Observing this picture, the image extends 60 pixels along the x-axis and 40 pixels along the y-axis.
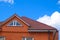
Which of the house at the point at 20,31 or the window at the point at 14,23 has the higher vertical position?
the window at the point at 14,23

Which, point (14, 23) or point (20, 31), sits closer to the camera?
point (20, 31)

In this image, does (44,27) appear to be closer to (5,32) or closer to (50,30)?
(50,30)

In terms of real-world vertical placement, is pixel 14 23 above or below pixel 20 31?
above

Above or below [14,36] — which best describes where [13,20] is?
above

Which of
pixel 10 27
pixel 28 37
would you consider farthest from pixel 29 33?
pixel 10 27

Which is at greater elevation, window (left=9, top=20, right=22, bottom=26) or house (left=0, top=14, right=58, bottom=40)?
window (left=9, top=20, right=22, bottom=26)

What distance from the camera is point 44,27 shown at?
34344mm

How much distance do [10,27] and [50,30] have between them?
5375mm

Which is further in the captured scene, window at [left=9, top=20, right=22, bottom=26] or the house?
window at [left=9, top=20, right=22, bottom=26]

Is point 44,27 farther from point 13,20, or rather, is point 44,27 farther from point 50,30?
point 13,20

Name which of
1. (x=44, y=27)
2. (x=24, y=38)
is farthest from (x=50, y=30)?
(x=24, y=38)

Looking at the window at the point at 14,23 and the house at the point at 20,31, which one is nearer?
the house at the point at 20,31

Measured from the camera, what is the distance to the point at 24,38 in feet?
112

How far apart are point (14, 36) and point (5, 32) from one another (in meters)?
1.32
